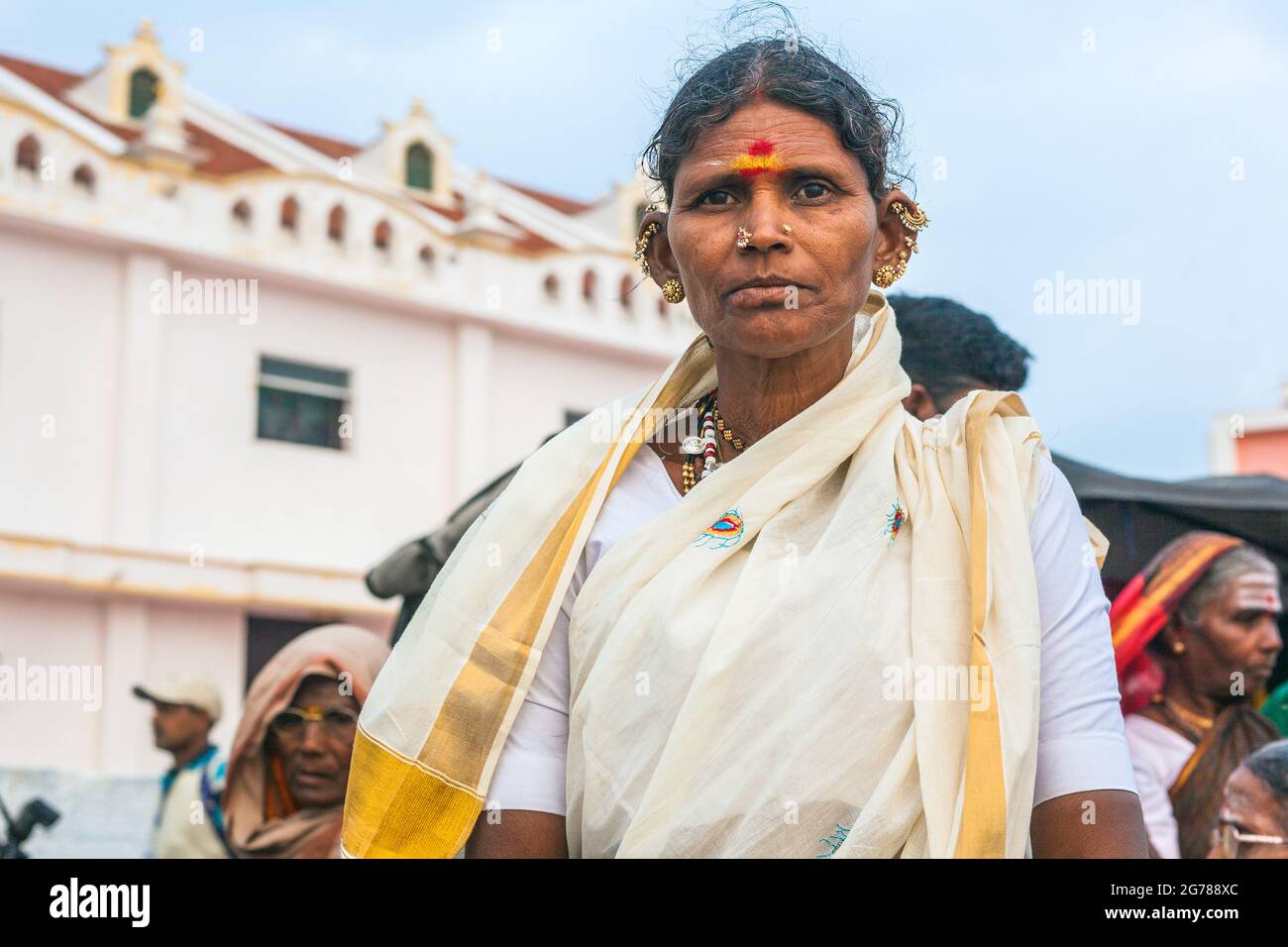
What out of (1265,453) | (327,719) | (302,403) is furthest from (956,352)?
(1265,453)

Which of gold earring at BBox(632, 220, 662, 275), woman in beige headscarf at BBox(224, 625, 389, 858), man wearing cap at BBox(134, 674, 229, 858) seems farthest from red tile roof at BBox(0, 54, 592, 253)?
gold earring at BBox(632, 220, 662, 275)

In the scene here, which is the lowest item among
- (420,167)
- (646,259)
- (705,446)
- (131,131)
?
(705,446)

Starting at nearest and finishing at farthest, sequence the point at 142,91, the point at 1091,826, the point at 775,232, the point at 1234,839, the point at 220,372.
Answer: the point at 1091,826
the point at 775,232
the point at 1234,839
the point at 220,372
the point at 142,91

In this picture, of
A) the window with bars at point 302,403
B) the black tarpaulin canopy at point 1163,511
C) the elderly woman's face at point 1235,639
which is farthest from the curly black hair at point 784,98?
the window with bars at point 302,403

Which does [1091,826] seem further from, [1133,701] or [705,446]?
[1133,701]

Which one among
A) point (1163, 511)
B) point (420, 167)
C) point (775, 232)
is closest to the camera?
point (775, 232)

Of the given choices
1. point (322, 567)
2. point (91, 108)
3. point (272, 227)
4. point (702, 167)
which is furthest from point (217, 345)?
point (702, 167)

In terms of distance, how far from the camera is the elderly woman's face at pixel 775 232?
179 centimetres

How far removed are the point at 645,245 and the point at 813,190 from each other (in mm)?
256

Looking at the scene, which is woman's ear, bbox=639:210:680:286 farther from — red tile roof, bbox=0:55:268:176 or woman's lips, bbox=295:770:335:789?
red tile roof, bbox=0:55:268:176

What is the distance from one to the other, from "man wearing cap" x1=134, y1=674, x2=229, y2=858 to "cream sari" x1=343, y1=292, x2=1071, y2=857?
14.2ft

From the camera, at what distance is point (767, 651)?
5.57 feet

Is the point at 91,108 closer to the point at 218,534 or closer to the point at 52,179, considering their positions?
the point at 52,179

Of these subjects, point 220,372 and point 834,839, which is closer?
point 834,839
